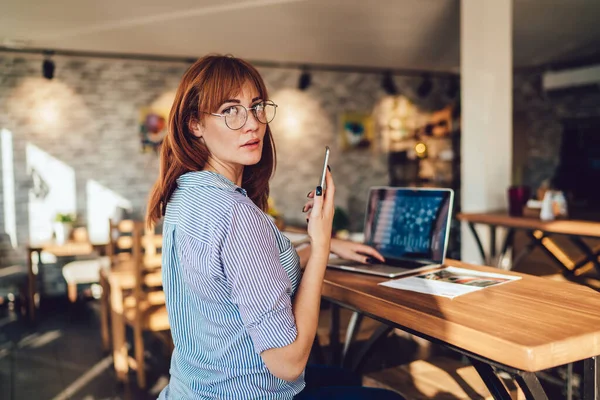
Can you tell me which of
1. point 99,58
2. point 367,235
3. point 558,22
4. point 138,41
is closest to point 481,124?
point 558,22

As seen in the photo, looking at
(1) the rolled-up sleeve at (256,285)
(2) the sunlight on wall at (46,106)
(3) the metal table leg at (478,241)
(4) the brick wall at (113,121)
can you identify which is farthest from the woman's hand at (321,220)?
(2) the sunlight on wall at (46,106)

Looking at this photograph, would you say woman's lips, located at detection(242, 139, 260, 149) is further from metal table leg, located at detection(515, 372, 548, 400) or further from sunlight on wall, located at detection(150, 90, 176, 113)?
sunlight on wall, located at detection(150, 90, 176, 113)

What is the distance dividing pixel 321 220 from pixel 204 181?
0.89ft

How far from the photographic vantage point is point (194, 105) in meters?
1.17

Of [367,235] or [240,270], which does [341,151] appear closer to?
[367,235]

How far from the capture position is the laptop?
5.40ft

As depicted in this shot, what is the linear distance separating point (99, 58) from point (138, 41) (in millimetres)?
654

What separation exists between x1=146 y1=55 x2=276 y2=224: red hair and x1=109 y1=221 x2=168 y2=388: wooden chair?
1691 millimetres

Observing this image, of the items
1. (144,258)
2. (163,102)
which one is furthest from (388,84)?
(144,258)

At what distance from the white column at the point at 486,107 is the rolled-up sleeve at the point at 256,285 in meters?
3.48

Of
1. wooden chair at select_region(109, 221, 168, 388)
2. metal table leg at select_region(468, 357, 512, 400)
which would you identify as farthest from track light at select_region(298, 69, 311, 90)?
metal table leg at select_region(468, 357, 512, 400)

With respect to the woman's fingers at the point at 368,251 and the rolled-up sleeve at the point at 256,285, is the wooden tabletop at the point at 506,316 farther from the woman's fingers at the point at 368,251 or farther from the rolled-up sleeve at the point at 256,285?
the rolled-up sleeve at the point at 256,285

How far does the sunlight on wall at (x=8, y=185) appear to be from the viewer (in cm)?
539

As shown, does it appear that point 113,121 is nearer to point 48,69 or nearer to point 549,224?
point 48,69
